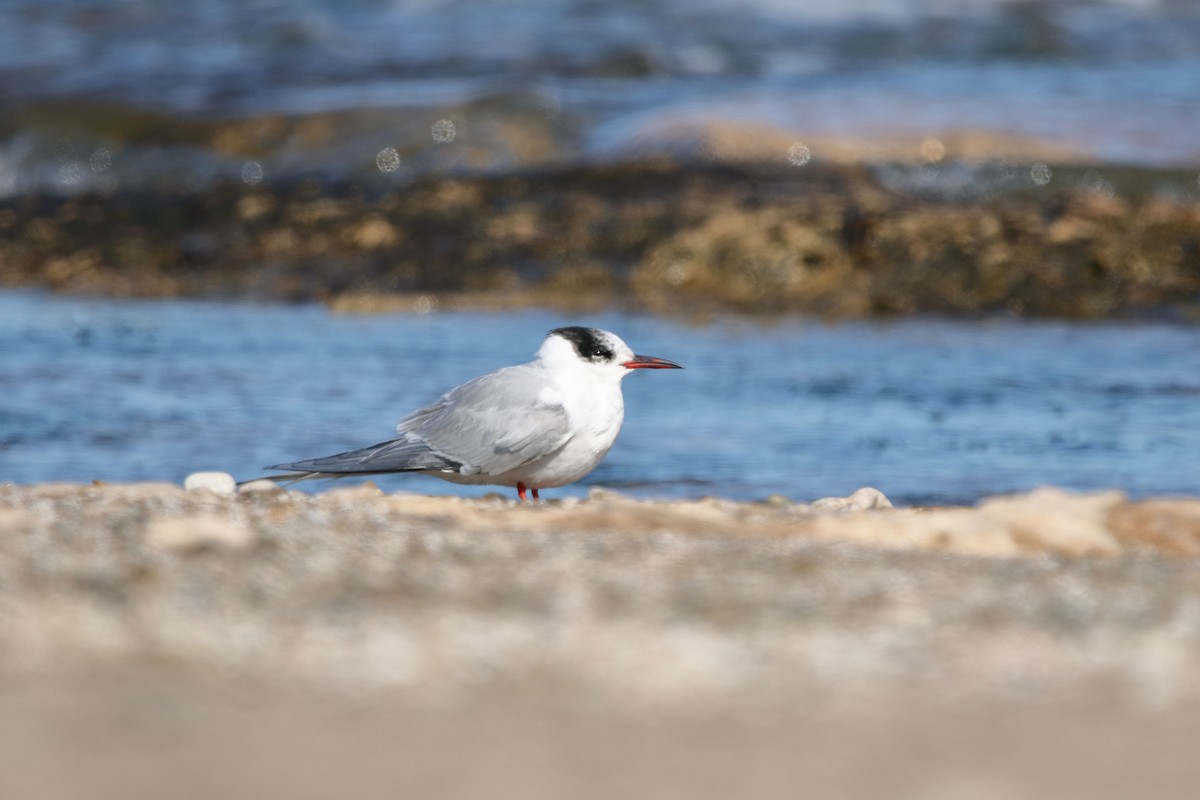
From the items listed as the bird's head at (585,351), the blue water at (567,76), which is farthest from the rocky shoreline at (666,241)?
the bird's head at (585,351)

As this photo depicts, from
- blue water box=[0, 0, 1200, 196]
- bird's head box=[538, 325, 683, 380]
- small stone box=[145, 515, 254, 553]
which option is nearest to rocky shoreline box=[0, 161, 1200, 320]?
blue water box=[0, 0, 1200, 196]

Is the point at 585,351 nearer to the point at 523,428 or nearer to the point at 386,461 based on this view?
the point at 523,428

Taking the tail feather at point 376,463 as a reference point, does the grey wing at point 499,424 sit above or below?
above

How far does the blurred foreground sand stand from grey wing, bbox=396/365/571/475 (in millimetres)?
1245

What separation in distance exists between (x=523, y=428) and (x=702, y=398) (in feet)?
7.53

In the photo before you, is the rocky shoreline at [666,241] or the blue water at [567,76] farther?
the blue water at [567,76]

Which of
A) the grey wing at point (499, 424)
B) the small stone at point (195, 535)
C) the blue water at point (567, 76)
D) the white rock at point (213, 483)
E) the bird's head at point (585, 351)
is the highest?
the blue water at point (567, 76)

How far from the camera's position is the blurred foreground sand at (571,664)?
63.6 inches

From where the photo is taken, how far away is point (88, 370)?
23.1 ft

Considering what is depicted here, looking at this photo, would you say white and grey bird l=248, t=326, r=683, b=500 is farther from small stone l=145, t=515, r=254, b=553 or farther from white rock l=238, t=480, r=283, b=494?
small stone l=145, t=515, r=254, b=553

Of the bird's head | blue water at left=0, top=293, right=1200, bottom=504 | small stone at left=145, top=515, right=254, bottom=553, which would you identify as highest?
the bird's head

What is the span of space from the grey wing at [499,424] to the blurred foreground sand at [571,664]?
1.25 metres

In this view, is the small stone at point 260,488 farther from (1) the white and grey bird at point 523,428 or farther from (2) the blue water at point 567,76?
(2) the blue water at point 567,76

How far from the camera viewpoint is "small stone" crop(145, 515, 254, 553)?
2511mm
